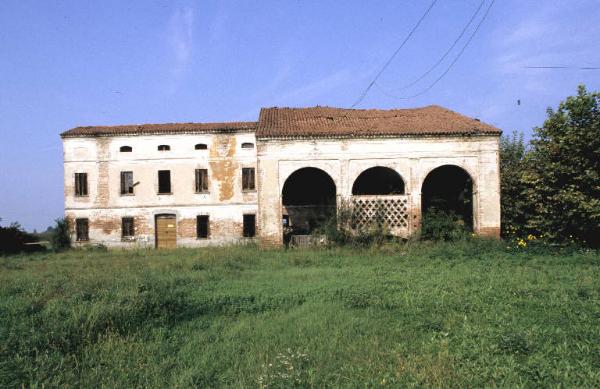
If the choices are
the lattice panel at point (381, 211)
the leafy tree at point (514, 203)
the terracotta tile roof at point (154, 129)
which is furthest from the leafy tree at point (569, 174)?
the terracotta tile roof at point (154, 129)

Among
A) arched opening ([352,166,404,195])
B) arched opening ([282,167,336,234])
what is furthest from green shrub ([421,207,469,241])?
arched opening ([282,167,336,234])

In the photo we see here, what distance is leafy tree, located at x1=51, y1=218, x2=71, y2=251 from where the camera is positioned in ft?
72.3

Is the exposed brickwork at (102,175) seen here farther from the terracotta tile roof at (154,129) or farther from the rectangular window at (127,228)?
the rectangular window at (127,228)

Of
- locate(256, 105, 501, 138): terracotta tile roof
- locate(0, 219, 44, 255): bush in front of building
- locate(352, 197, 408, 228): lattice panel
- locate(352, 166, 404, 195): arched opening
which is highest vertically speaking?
locate(256, 105, 501, 138): terracotta tile roof

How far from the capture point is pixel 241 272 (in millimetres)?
11133

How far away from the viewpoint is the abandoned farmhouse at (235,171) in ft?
57.3

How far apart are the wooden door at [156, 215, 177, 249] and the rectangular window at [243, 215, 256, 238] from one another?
4108 millimetres

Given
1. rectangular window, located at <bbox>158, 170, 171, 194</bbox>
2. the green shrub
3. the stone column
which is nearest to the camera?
the green shrub

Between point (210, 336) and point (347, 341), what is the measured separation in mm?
1998

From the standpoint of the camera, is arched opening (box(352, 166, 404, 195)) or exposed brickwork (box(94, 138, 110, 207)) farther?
exposed brickwork (box(94, 138, 110, 207))

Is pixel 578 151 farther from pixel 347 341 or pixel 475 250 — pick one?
pixel 347 341

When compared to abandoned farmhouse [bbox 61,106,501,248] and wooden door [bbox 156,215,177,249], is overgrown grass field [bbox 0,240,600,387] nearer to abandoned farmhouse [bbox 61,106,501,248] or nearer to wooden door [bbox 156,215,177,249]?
abandoned farmhouse [bbox 61,106,501,248]

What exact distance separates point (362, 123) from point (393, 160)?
259 centimetres

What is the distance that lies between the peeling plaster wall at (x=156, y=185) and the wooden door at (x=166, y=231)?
272 millimetres
